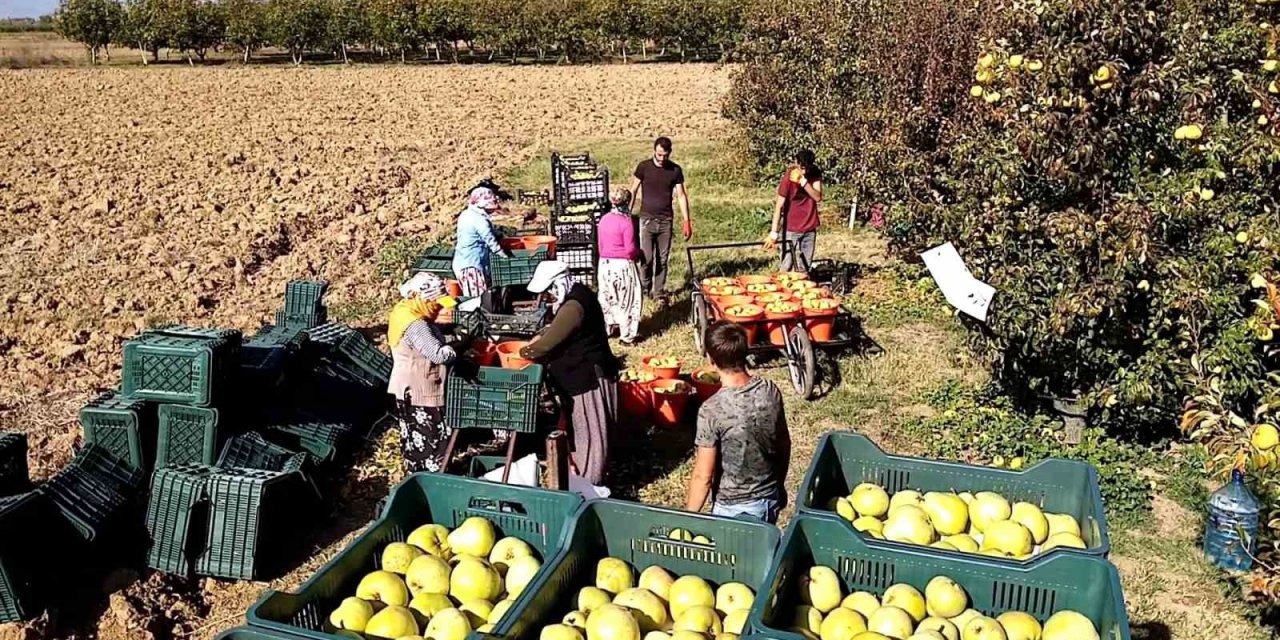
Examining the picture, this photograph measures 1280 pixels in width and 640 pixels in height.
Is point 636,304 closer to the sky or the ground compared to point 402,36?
closer to the ground

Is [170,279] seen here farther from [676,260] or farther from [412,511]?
[412,511]

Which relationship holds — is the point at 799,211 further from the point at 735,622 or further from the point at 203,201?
the point at 203,201

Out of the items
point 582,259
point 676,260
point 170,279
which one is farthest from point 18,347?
Answer: point 676,260

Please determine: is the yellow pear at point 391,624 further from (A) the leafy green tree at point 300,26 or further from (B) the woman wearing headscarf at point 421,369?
(A) the leafy green tree at point 300,26

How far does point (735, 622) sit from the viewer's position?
3.62 m

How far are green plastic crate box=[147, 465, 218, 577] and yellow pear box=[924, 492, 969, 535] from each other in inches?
171

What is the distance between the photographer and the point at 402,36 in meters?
64.6

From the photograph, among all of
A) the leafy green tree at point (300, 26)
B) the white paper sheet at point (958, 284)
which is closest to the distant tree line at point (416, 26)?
the leafy green tree at point (300, 26)

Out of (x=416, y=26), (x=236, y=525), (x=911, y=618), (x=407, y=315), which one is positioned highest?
(x=416, y=26)

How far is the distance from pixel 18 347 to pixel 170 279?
2.73 metres

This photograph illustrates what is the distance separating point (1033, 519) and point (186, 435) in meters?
5.26

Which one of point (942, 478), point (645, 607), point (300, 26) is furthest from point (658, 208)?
point (300, 26)

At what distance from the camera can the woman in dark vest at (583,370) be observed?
6719 millimetres

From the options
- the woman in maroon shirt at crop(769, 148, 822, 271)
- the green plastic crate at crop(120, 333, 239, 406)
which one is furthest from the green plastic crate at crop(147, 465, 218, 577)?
the woman in maroon shirt at crop(769, 148, 822, 271)
